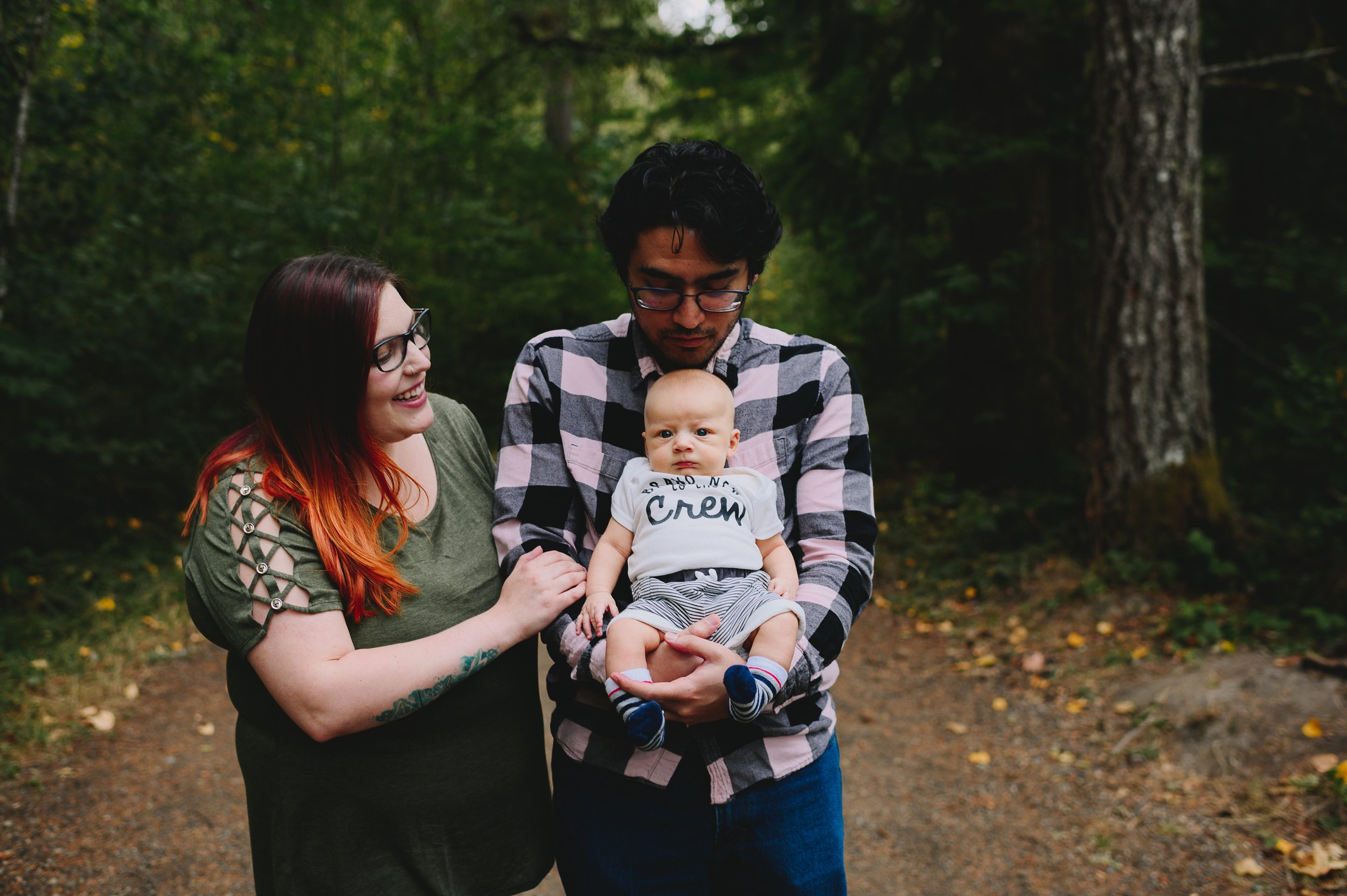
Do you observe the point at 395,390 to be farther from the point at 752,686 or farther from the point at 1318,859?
the point at 1318,859

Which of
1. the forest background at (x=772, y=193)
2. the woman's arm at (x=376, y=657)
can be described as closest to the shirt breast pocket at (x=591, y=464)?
the woman's arm at (x=376, y=657)

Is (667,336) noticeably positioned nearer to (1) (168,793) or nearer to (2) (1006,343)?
(1) (168,793)

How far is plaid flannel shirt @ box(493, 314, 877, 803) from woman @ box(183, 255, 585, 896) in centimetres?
15

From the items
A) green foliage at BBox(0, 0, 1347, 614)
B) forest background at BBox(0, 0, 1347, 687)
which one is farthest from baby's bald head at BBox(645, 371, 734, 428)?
forest background at BBox(0, 0, 1347, 687)

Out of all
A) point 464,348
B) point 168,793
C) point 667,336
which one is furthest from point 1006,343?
point 168,793

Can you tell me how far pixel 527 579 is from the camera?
180 centimetres

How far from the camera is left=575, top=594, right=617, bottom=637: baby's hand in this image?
1.81m

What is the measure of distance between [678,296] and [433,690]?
3.28 feet

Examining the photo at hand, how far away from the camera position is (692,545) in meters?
1.91

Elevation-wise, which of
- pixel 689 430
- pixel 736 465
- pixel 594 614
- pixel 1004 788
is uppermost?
pixel 689 430

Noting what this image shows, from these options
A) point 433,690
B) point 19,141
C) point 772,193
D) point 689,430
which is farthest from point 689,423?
point 772,193

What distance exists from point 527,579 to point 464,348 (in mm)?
8401

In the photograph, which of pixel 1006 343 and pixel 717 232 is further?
pixel 1006 343

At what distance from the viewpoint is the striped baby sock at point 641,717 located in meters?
1.60
